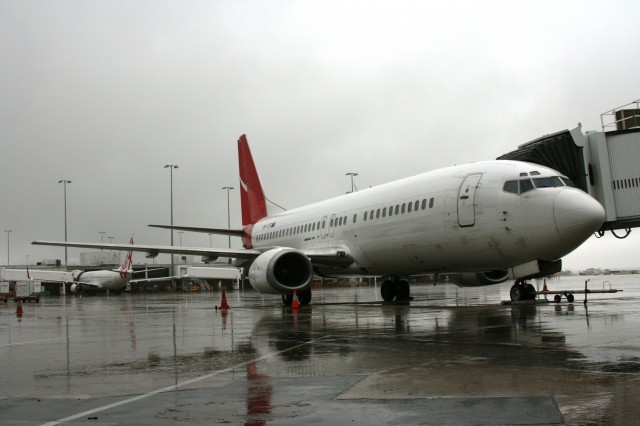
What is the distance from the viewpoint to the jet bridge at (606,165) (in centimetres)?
1878

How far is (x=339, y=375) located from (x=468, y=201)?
32.4 feet

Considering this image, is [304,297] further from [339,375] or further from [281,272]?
[339,375]

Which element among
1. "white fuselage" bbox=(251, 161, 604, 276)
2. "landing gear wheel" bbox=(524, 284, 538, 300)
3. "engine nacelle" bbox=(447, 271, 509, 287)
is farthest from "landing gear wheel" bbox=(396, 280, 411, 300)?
"landing gear wheel" bbox=(524, 284, 538, 300)

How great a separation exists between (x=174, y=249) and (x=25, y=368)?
15.2 m

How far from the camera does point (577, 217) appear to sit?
543 inches

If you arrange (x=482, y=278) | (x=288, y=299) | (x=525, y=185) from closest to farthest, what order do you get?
(x=525, y=185) < (x=482, y=278) < (x=288, y=299)

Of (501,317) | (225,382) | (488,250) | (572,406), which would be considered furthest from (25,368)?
(488,250)

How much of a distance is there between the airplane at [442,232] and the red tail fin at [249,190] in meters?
5.99

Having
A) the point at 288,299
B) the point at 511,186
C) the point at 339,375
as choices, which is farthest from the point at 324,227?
the point at 339,375

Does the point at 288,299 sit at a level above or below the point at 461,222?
below

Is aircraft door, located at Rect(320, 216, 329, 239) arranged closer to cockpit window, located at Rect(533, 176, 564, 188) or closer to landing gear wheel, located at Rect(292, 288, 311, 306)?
landing gear wheel, located at Rect(292, 288, 311, 306)

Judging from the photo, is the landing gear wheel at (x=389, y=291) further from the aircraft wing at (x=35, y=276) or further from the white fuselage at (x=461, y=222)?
the aircraft wing at (x=35, y=276)

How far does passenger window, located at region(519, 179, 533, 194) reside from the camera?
1484 centimetres

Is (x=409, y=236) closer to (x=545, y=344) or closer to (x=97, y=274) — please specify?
(x=545, y=344)
